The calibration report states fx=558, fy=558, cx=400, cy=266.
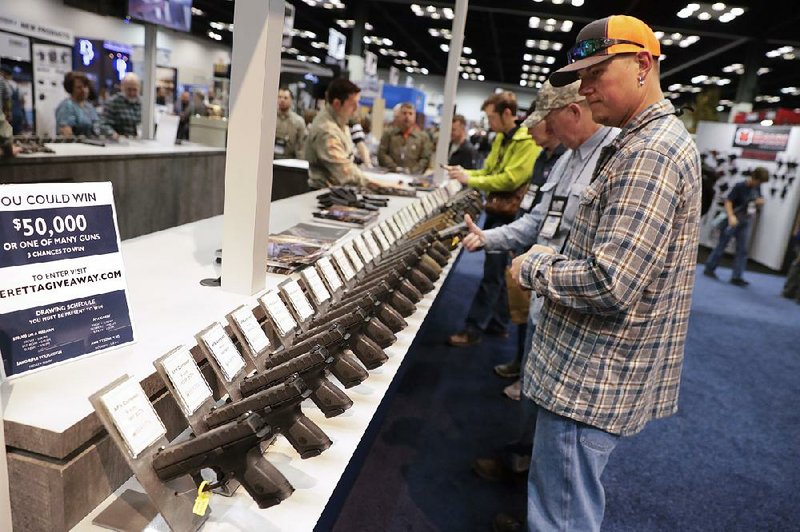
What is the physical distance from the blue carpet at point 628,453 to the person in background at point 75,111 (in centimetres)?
432

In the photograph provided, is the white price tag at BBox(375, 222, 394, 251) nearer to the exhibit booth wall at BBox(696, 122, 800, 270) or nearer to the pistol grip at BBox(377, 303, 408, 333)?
the pistol grip at BBox(377, 303, 408, 333)

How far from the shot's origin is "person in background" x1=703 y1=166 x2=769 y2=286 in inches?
321

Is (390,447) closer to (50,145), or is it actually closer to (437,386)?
(437,386)

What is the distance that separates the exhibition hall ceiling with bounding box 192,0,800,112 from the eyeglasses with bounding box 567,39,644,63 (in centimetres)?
1003

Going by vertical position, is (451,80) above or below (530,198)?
above

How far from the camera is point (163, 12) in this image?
6.44 metres

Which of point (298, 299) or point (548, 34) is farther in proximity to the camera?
point (548, 34)

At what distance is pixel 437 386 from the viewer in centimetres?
362

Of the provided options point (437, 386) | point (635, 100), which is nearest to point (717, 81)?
point (437, 386)

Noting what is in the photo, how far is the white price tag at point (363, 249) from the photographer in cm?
212

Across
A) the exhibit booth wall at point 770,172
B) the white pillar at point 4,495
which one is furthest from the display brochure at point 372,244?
the exhibit booth wall at point 770,172

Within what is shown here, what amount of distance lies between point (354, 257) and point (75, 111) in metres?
5.33

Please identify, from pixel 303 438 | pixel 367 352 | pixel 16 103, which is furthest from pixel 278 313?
pixel 16 103

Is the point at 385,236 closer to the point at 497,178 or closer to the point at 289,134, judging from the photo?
the point at 497,178
